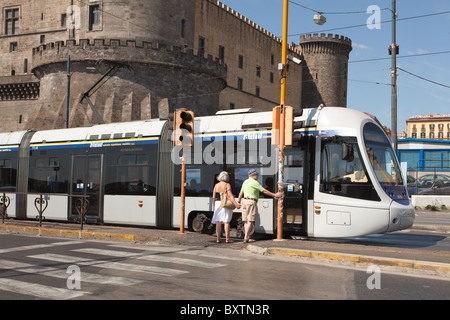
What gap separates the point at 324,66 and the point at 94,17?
144 feet

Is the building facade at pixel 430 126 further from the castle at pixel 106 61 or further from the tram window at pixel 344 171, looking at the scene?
the tram window at pixel 344 171

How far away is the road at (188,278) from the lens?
6.35m

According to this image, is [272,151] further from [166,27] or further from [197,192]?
[166,27]

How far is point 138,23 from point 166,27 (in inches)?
103

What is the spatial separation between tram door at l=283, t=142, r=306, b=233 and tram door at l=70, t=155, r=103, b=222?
20.5 feet

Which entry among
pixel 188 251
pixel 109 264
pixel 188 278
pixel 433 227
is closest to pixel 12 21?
pixel 433 227

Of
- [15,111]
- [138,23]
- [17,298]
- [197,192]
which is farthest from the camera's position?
[15,111]

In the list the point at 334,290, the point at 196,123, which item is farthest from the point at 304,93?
the point at 334,290

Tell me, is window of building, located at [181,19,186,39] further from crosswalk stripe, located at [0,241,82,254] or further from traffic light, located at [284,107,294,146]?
crosswalk stripe, located at [0,241,82,254]

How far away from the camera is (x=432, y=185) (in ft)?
92.4

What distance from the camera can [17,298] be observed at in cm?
610

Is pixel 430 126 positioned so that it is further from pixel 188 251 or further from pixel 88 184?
pixel 188 251

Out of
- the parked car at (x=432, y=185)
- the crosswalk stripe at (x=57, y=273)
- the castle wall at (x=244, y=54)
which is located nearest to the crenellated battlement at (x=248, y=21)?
the castle wall at (x=244, y=54)

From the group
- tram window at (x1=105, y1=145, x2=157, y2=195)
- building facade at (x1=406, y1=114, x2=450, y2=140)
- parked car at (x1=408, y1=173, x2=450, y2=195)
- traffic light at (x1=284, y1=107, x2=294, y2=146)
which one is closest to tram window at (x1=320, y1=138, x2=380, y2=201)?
traffic light at (x1=284, y1=107, x2=294, y2=146)
